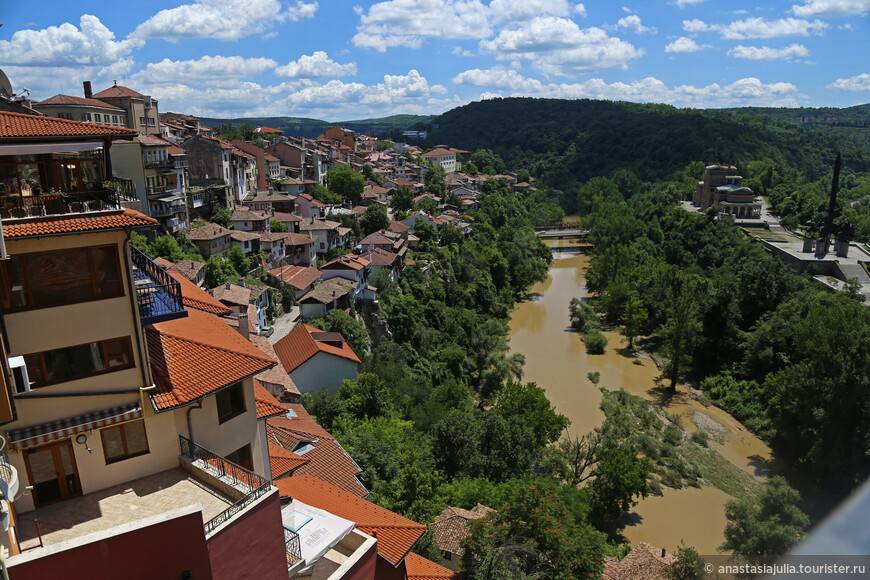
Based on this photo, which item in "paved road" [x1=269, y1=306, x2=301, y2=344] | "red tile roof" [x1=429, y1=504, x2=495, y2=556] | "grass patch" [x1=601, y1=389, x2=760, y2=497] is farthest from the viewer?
"paved road" [x1=269, y1=306, x2=301, y2=344]

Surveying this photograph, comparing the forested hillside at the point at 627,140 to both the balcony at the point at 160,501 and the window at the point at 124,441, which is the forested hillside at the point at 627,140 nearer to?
the balcony at the point at 160,501

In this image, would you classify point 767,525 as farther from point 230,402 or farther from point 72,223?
point 72,223

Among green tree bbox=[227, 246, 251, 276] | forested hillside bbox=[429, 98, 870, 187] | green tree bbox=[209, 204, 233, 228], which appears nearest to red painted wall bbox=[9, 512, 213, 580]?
green tree bbox=[227, 246, 251, 276]

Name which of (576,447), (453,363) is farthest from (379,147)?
(576,447)

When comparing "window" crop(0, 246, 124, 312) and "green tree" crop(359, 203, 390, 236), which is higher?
"window" crop(0, 246, 124, 312)

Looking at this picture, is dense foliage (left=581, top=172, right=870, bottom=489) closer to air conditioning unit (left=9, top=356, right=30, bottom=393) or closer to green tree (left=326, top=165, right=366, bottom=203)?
green tree (left=326, top=165, right=366, bottom=203)

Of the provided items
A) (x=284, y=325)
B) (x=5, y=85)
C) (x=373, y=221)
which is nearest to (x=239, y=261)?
(x=284, y=325)

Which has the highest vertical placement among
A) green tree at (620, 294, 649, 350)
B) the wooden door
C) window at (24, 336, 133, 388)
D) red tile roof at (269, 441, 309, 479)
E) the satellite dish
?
the satellite dish
